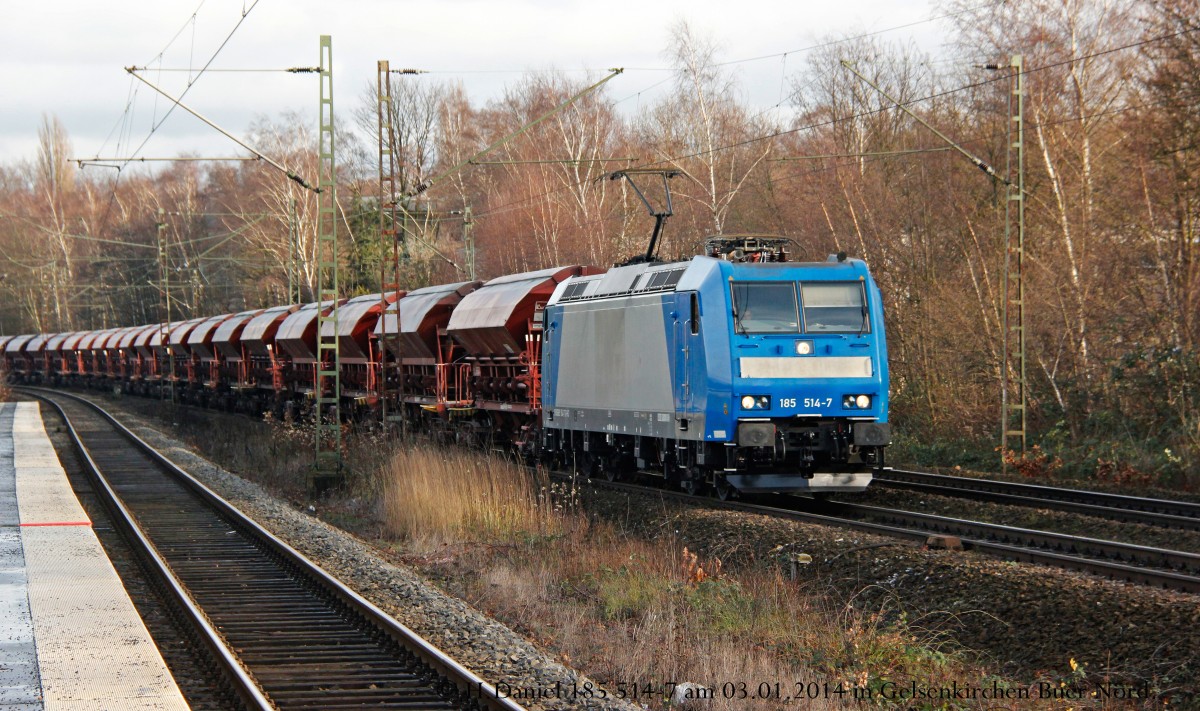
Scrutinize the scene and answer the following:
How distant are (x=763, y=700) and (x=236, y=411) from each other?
38.4m

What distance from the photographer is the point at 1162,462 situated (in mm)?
18312

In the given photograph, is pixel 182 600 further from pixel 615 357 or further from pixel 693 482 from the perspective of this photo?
pixel 615 357

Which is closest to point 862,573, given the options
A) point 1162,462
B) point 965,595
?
point 965,595

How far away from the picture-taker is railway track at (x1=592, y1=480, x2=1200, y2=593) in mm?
10297

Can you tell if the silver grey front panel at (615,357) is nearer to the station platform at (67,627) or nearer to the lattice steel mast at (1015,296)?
the lattice steel mast at (1015,296)

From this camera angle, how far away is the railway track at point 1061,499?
547 inches

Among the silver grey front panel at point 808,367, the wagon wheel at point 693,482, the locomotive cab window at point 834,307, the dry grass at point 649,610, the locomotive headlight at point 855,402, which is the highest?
the locomotive cab window at point 834,307

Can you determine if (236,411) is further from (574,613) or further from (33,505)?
(574,613)

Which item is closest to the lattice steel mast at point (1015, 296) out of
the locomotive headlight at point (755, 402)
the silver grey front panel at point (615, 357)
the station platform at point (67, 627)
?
→ the silver grey front panel at point (615, 357)

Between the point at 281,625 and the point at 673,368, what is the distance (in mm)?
7124

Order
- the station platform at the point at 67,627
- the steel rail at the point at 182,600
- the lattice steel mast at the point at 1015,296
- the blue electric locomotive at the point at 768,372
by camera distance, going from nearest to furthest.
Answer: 1. the station platform at the point at 67,627
2. the steel rail at the point at 182,600
3. the blue electric locomotive at the point at 768,372
4. the lattice steel mast at the point at 1015,296

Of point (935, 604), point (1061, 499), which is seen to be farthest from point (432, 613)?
point (1061, 499)

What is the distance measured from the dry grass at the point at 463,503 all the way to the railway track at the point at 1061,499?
5466 mm

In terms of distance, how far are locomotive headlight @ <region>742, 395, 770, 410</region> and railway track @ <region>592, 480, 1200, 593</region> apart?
49.6 inches
